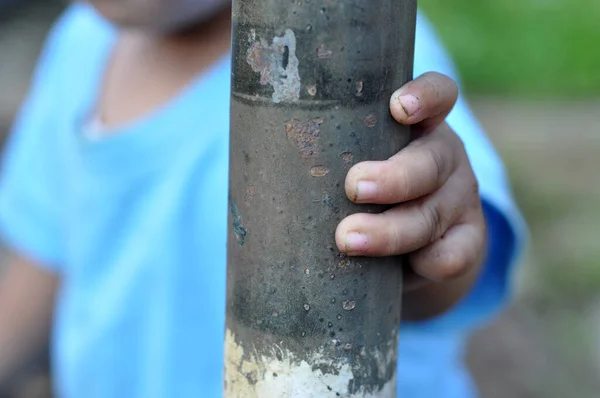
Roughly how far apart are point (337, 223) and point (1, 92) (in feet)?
12.9

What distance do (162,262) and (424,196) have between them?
2.50 feet

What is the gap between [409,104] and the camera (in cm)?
63

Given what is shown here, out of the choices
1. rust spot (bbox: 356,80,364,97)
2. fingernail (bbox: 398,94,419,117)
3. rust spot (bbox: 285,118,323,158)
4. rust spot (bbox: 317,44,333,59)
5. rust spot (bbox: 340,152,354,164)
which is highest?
rust spot (bbox: 317,44,333,59)

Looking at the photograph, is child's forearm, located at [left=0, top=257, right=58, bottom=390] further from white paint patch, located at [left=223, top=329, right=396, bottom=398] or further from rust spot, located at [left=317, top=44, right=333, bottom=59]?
rust spot, located at [left=317, top=44, right=333, bottom=59]

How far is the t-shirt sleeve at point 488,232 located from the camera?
3.67ft

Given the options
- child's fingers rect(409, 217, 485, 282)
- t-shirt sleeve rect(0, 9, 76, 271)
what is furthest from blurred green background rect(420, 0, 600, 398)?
child's fingers rect(409, 217, 485, 282)

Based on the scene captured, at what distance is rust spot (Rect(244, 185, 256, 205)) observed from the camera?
63cm

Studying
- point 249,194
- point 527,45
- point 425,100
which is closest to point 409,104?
point 425,100

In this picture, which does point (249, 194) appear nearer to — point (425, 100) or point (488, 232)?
point (425, 100)

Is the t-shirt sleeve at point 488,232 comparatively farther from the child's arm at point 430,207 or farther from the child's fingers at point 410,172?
the child's fingers at point 410,172

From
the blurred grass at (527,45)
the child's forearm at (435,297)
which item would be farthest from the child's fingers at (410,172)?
the blurred grass at (527,45)

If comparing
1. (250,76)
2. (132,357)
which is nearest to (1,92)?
(132,357)

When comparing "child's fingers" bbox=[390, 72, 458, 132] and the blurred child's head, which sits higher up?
the blurred child's head

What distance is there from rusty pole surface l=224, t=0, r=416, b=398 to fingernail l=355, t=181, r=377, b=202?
0.01 m
